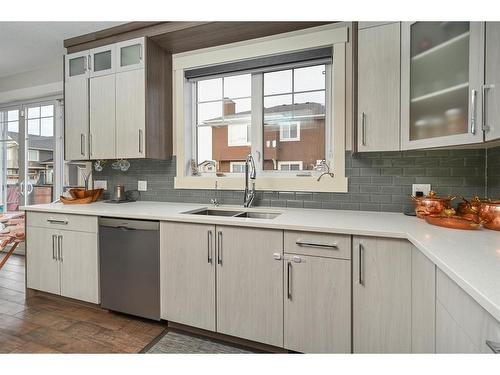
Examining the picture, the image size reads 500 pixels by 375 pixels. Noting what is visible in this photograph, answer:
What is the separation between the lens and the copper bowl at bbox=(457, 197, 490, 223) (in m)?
1.51

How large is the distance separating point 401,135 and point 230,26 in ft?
5.07

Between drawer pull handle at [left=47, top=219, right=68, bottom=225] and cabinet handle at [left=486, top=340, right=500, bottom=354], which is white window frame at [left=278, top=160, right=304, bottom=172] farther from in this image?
drawer pull handle at [left=47, top=219, right=68, bottom=225]

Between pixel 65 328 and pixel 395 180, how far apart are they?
271 cm

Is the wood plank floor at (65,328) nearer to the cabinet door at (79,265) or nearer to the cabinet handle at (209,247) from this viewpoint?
the cabinet door at (79,265)

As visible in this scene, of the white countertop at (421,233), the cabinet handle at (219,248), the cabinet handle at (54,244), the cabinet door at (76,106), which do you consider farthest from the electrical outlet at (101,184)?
the cabinet handle at (219,248)

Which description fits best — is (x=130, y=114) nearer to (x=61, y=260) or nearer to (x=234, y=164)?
(x=234, y=164)

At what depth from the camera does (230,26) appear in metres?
2.21

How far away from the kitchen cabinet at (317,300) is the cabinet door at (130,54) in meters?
2.05

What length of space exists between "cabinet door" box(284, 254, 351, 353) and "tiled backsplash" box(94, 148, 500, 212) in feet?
2.44

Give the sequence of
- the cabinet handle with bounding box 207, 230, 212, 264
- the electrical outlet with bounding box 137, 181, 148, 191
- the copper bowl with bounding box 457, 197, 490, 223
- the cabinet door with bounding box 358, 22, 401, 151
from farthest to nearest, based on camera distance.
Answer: the electrical outlet with bounding box 137, 181, 148, 191 → the cabinet handle with bounding box 207, 230, 212, 264 → the cabinet door with bounding box 358, 22, 401, 151 → the copper bowl with bounding box 457, 197, 490, 223

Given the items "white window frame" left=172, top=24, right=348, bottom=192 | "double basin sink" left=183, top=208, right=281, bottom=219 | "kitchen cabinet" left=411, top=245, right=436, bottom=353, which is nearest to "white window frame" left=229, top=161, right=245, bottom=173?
"white window frame" left=172, top=24, right=348, bottom=192

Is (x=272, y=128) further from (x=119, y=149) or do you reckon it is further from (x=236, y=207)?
(x=119, y=149)

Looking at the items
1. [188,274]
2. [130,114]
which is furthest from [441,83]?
[130,114]

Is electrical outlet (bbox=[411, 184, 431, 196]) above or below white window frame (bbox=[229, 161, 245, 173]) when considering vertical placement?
below
